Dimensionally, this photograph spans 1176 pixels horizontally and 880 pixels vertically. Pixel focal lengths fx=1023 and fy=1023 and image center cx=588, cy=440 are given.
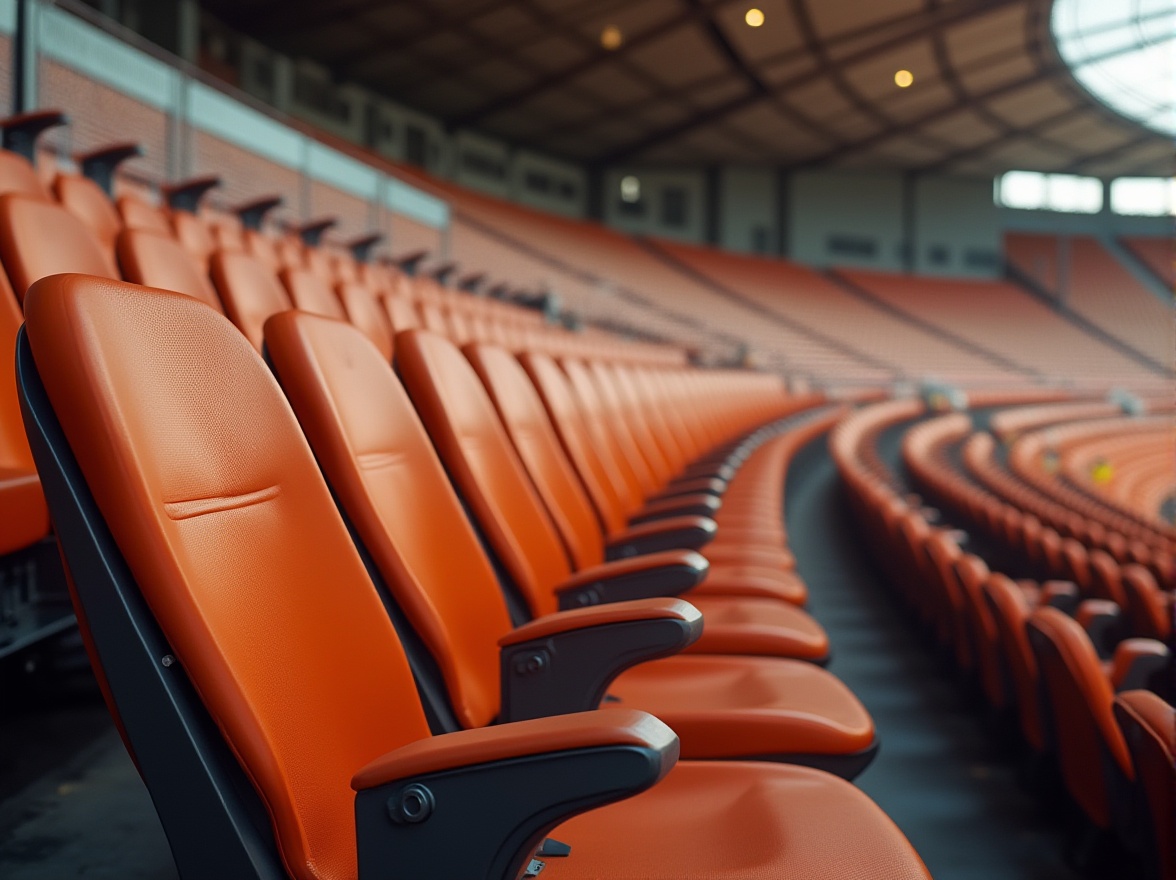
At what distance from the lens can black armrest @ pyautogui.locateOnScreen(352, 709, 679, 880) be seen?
524 millimetres

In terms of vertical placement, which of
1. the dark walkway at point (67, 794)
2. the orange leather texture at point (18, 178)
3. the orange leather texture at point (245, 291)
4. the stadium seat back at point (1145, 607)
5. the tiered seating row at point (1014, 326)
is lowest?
the stadium seat back at point (1145, 607)

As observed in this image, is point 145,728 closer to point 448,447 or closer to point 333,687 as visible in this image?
point 333,687

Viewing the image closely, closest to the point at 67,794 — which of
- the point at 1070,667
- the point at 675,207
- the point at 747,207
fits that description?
the point at 1070,667

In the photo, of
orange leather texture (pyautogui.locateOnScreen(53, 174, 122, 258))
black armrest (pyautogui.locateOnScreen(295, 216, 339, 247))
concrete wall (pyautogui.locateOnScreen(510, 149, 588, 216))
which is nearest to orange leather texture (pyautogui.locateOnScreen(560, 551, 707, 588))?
orange leather texture (pyautogui.locateOnScreen(53, 174, 122, 258))

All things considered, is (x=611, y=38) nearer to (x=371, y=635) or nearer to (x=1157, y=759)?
(x=1157, y=759)

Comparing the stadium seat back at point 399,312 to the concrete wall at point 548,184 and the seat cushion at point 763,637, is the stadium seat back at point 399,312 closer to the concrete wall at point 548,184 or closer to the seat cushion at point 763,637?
the seat cushion at point 763,637

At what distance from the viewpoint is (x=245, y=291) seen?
149cm

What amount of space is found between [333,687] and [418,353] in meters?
0.49

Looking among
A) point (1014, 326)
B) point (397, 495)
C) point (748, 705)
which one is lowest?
point (748, 705)

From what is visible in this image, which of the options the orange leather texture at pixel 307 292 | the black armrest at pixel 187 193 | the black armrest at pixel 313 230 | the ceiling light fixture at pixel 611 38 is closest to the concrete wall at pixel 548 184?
the ceiling light fixture at pixel 611 38

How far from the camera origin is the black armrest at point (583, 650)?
2.67 ft

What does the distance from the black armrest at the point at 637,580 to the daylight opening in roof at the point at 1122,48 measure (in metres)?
12.4

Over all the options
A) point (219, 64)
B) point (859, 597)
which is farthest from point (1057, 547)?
point (219, 64)

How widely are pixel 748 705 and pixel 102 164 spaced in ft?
8.85
